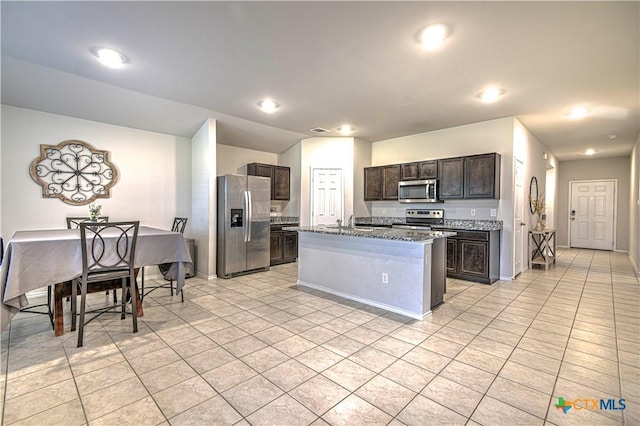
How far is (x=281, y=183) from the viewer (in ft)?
21.6

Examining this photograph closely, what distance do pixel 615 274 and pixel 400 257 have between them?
4860 millimetres

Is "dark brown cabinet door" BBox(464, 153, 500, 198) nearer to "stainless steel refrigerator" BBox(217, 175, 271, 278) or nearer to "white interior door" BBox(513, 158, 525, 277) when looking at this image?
"white interior door" BBox(513, 158, 525, 277)

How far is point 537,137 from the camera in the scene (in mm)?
6188

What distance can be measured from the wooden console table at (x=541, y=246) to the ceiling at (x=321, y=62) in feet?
7.17

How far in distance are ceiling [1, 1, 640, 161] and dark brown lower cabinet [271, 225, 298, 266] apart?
229 centimetres

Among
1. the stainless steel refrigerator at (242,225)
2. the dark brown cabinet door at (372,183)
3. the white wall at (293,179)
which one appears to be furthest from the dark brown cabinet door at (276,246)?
the dark brown cabinet door at (372,183)

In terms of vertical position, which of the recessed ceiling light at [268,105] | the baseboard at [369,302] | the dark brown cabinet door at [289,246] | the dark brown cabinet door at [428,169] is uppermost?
the recessed ceiling light at [268,105]

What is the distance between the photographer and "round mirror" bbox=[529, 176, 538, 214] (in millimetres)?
6027

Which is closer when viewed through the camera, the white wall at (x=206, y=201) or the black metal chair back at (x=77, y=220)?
the black metal chair back at (x=77, y=220)

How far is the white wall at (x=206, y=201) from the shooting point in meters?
4.93

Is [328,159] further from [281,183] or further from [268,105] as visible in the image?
[268,105]

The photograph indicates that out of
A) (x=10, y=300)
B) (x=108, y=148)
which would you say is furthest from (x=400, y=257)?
(x=108, y=148)

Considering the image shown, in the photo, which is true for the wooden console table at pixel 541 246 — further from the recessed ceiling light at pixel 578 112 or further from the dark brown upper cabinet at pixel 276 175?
the dark brown upper cabinet at pixel 276 175

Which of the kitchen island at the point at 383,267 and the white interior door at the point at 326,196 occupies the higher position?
the white interior door at the point at 326,196
